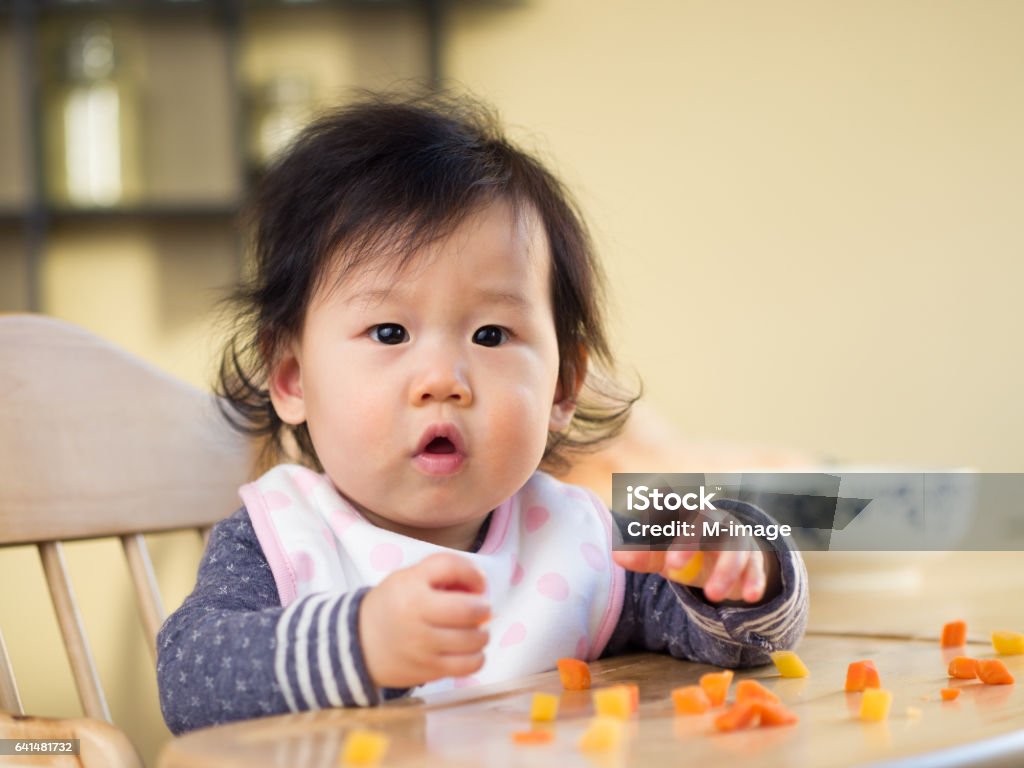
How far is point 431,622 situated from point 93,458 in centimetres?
47

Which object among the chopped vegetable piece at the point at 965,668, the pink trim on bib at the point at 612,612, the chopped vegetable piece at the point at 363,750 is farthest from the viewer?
the pink trim on bib at the point at 612,612

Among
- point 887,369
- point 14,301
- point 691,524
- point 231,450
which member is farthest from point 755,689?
point 14,301

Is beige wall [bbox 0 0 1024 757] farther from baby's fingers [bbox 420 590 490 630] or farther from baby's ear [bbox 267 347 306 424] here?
baby's fingers [bbox 420 590 490 630]

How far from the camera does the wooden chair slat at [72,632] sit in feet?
3.02

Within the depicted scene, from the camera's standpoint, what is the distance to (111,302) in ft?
8.61

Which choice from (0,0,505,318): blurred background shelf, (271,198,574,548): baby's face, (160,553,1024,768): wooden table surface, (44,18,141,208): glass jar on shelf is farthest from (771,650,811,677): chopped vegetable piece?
(44,18,141,208): glass jar on shelf

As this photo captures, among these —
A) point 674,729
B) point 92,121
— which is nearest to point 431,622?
point 674,729

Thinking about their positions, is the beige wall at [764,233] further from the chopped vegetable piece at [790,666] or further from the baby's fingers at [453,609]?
the baby's fingers at [453,609]

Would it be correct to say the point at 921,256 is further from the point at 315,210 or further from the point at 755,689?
the point at 755,689

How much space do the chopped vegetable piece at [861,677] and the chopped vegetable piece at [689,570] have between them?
0.10m

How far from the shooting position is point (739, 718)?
527mm

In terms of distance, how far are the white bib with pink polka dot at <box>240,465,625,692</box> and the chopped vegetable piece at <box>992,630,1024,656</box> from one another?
0.26 m

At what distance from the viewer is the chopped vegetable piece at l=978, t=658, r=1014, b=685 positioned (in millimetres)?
653

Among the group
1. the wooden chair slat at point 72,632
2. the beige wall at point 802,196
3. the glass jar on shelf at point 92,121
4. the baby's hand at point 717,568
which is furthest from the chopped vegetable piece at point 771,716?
the glass jar on shelf at point 92,121
